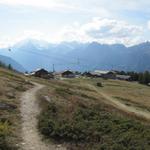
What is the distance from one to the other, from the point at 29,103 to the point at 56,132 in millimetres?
16908

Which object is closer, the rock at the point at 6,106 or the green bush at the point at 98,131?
the green bush at the point at 98,131

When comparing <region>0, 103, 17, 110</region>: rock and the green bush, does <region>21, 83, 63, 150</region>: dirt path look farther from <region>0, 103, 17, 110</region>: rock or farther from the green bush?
<region>0, 103, 17, 110</region>: rock

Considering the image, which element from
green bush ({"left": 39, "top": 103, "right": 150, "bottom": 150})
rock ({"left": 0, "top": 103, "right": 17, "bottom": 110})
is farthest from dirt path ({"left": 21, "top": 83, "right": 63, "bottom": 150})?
rock ({"left": 0, "top": 103, "right": 17, "bottom": 110})

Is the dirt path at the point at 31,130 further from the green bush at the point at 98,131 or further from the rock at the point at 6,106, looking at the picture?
the rock at the point at 6,106

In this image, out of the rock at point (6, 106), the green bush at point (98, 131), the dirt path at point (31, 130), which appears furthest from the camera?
the rock at point (6, 106)

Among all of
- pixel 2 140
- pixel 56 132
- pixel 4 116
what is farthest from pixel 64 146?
pixel 4 116

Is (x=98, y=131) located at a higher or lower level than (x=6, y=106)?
lower

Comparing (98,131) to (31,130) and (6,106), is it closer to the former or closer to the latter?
(31,130)

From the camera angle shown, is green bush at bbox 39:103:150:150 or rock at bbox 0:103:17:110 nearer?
green bush at bbox 39:103:150:150

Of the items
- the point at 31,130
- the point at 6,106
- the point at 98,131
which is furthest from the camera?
the point at 6,106

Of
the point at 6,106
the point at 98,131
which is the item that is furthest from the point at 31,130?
the point at 6,106

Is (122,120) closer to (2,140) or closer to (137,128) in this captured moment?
(137,128)

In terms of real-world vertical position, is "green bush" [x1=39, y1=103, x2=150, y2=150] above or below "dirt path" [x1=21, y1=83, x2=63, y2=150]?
above

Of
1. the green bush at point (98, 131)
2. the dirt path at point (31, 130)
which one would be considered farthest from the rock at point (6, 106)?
the green bush at point (98, 131)
